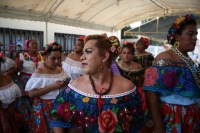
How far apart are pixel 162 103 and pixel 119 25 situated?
10376mm

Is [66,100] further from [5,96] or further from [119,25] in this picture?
[119,25]

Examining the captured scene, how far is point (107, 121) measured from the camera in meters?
1.59

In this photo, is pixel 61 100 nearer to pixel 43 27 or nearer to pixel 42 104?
pixel 42 104

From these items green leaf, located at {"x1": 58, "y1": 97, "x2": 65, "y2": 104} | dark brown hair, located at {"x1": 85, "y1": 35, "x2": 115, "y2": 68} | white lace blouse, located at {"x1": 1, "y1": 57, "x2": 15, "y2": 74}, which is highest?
dark brown hair, located at {"x1": 85, "y1": 35, "x2": 115, "y2": 68}

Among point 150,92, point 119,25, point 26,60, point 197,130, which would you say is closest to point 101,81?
point 150,92

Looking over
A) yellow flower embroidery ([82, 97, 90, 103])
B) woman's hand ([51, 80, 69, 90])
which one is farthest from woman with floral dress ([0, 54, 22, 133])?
yellow flower embroidery ([82, 97, 90, 103])

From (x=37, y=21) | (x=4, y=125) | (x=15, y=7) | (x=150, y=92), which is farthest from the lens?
(x=37, y=21)

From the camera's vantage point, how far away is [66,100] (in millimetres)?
1729

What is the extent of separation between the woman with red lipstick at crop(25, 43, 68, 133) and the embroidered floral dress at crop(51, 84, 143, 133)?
1.17m

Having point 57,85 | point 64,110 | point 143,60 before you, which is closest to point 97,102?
point 64,110

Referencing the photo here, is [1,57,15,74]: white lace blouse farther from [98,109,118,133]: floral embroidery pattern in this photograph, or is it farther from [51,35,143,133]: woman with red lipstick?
[98,109,118,133]: floral embroidery pattern

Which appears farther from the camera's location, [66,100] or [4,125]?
[4,125]

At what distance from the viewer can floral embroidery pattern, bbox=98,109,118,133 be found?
159 centimetres

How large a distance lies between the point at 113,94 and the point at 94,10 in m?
7.29
